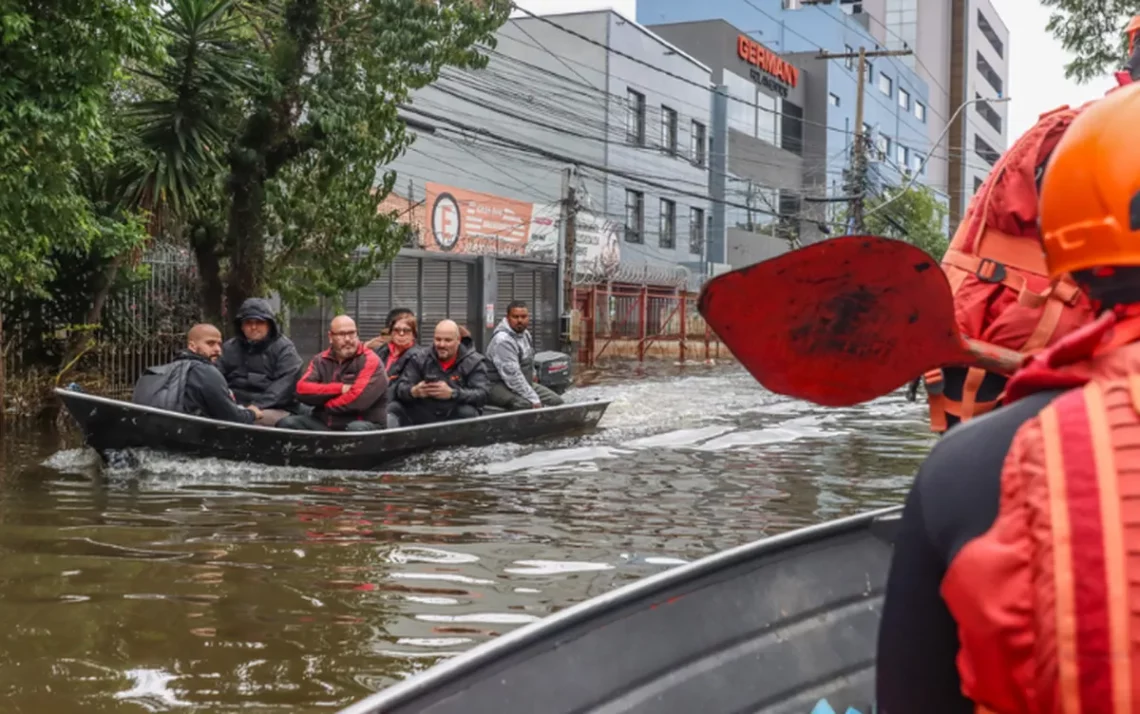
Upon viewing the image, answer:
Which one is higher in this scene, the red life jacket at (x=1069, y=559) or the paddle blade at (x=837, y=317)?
the paddle blade at (x=837, y=317)

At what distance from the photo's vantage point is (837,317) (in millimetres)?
1869

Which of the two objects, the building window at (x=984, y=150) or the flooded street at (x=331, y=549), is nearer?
the flooded street at (x=331, y=549)

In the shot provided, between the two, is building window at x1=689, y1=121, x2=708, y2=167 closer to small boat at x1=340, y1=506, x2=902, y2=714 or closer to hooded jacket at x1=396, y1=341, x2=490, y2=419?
hooded jacket at x1=396, y1=341, x2=490, y2=419

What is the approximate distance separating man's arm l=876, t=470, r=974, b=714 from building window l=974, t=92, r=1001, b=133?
74.9m

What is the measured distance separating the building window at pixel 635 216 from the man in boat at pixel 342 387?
24.2 meters

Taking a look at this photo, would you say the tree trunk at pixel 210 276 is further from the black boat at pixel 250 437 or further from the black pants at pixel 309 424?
the black boat at pixel 250 437

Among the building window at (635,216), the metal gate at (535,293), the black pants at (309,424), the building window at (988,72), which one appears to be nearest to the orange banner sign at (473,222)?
the metal gate at (535,293)

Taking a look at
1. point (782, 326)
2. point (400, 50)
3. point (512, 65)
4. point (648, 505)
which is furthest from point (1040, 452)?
point (512, 65)

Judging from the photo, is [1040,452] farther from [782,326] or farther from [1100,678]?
[782,326]

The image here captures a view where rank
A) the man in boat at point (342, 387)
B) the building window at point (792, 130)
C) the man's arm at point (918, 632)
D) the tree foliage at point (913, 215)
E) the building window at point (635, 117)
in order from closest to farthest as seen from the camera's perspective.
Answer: the man's arm at point (918, 632)
the man in boat at point (342, 387)
the building window at point (635, 117)
the tree foliage at point (913, 215)
the building window at point (792, 130)

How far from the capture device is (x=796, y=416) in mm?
16375

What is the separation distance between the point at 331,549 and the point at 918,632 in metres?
6.15

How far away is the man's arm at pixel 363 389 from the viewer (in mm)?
10539

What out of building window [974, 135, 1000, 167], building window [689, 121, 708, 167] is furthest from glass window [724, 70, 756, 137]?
building window [974, 135, 1000, 167]
